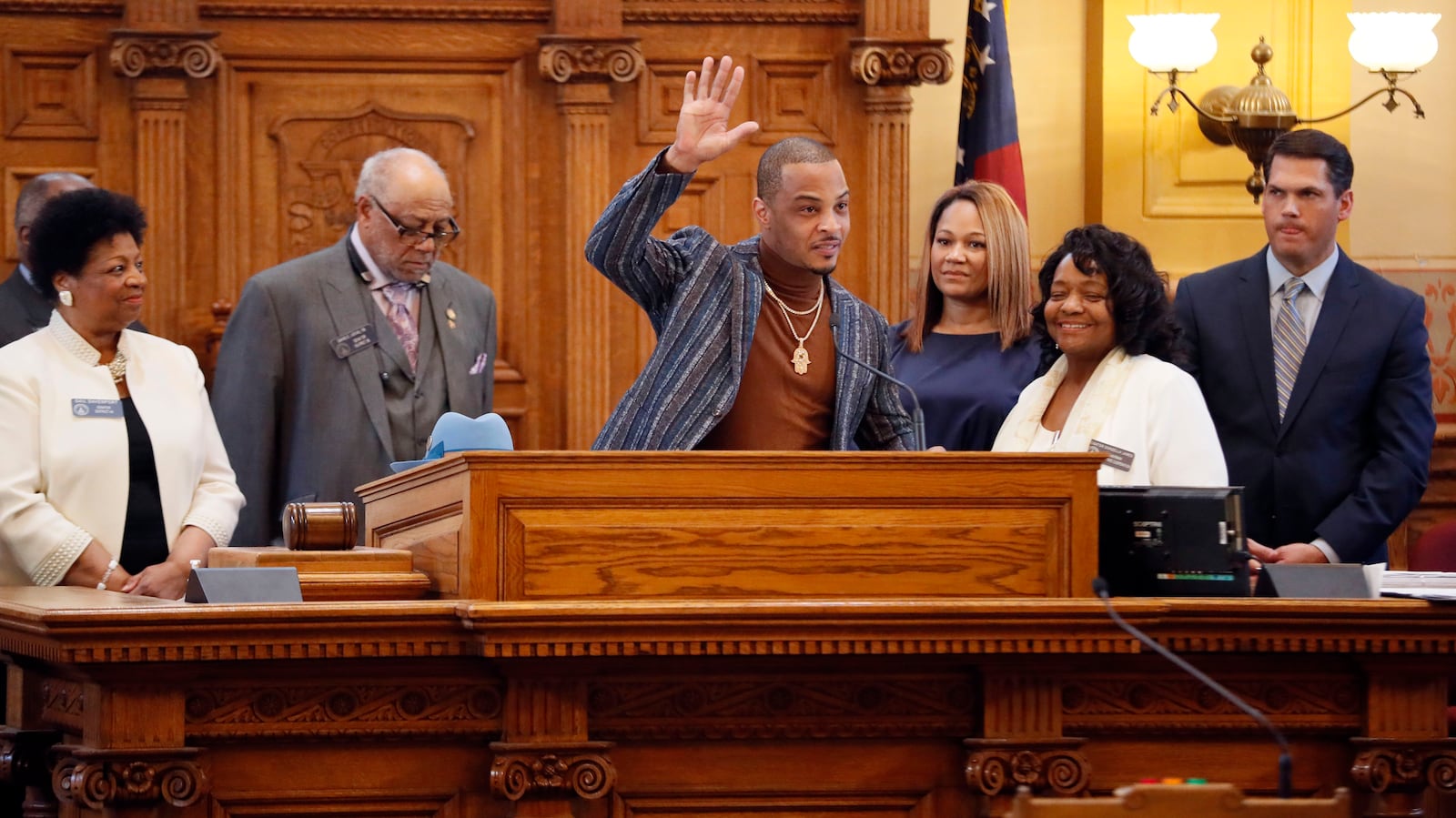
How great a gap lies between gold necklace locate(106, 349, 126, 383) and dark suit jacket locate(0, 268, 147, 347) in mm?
711

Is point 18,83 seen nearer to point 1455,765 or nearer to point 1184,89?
point 1184,89

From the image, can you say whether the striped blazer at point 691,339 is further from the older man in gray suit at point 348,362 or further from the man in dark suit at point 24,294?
the man in dark suit at point 24,294

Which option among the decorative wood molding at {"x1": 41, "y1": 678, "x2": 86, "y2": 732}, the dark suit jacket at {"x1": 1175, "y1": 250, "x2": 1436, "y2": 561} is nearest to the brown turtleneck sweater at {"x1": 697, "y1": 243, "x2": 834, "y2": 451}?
the dark suit jacket at {"x1": 1175, "y1": 250, "x2": 1436, "y2": 561}

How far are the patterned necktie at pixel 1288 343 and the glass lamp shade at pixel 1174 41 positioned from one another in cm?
177

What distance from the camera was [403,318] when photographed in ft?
15.1

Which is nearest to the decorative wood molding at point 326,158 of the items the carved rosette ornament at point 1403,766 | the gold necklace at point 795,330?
the gold necklace at point 795,330

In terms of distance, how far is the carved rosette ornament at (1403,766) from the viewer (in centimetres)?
270

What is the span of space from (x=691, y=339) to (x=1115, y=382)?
0.74 metres

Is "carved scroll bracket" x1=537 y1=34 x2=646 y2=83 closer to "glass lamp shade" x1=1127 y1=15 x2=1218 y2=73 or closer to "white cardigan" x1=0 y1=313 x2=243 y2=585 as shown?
"glass lamp shade" x1=1127 y1=15 x2=1218 y2=73

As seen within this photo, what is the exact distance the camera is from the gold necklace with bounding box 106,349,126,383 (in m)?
3.77

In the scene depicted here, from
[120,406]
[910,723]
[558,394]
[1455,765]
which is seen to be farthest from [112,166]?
[1455,765]

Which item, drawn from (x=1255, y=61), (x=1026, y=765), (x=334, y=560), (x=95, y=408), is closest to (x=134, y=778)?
A: (x=334, y=560)

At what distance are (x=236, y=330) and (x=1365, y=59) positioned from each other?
3.33 m

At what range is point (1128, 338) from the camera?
3.32 m
